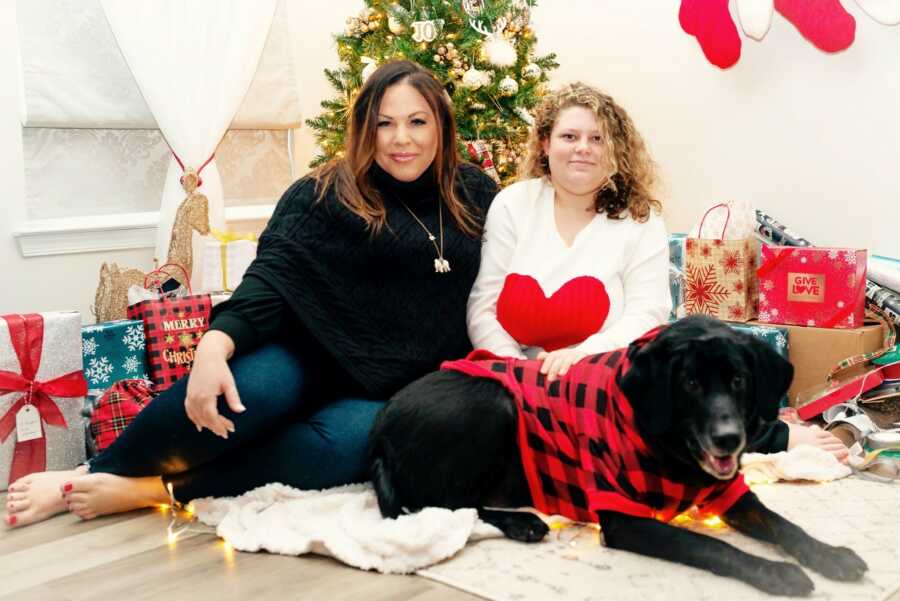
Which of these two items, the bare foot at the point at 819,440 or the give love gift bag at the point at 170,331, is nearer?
the bare foot at the point at 819,440

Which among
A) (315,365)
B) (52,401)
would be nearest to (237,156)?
(52,401)

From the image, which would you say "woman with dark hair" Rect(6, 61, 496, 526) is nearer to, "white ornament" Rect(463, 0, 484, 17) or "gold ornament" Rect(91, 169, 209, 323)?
"gold ornament" Rect(91, 169, 209, 323)

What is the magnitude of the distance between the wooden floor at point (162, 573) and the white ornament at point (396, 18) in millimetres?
1893

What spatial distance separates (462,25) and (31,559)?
7.08ft

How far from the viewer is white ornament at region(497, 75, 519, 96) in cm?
294

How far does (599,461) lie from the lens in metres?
1.50

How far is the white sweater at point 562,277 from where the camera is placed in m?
1.89

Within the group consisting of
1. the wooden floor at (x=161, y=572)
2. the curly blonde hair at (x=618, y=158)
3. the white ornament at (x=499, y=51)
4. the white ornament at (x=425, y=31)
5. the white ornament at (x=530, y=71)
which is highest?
the white ornament at (x=425, y=31)

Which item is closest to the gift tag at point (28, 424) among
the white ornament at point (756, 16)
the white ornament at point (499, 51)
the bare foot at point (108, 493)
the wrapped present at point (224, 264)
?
the bare foot at point (108, 493)

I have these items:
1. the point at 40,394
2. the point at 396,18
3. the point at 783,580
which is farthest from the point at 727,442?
the point at 396,18

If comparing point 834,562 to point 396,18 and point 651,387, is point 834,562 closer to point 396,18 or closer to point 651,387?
point 651,387

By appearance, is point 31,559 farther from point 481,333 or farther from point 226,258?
point 226,258

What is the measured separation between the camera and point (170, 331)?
8.20 feet

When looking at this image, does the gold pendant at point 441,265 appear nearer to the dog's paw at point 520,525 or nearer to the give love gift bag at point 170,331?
the dog's paw at point 520,525
